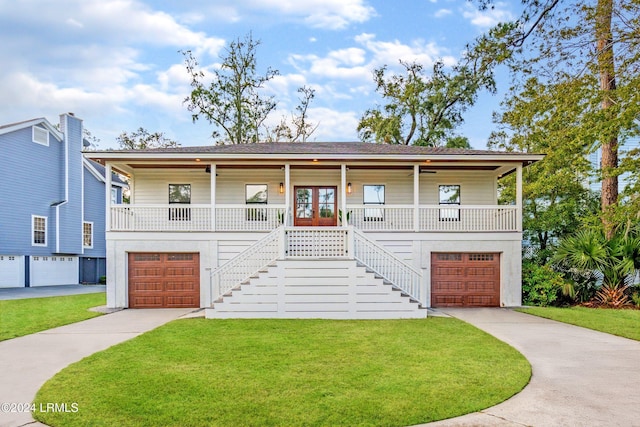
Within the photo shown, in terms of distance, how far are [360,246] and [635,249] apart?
30.5 feet

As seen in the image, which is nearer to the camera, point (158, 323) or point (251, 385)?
point (251, 385)

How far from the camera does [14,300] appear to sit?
1479 centimetres

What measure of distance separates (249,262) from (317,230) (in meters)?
2.38

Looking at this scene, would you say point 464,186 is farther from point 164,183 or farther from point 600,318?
point 164,183

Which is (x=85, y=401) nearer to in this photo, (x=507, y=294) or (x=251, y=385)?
(x=251, y=385)

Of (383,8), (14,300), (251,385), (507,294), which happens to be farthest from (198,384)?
(383,8)

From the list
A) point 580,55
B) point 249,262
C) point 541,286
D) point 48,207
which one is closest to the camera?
point 580,55

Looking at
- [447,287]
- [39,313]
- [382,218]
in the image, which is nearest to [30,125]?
[39,313]

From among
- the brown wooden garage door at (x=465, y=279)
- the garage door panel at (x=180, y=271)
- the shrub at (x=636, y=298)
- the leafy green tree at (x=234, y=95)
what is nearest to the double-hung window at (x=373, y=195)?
the brown wooden garage door at (x=465, y=279)

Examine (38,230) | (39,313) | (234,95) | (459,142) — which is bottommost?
(39,313)

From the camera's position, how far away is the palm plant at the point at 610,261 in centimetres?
1262

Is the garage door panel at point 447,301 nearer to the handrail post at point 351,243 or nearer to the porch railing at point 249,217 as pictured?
the handrail post at point 351,243

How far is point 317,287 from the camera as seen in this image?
10438 mm

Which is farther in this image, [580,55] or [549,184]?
[549,184]
